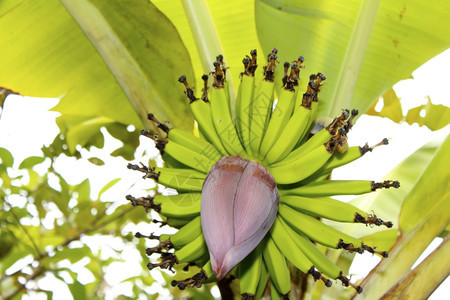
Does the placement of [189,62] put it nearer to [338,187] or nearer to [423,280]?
[338,187]

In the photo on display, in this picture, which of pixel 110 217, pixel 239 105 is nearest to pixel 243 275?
pixel 239 105

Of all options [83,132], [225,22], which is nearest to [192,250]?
[225,22]

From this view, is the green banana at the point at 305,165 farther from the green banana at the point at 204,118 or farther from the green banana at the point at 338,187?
the green banana at the point at 204,118

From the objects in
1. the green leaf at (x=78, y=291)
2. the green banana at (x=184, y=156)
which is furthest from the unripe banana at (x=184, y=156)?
the green leaf at (x=78, y=291)

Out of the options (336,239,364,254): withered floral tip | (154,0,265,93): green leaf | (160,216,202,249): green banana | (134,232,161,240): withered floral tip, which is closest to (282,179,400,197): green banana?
(336,239,364,254): withered floral tip

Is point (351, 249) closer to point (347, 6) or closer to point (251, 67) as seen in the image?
point (251, 67)

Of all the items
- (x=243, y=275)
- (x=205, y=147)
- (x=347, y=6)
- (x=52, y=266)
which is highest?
(x=347, y=6)
